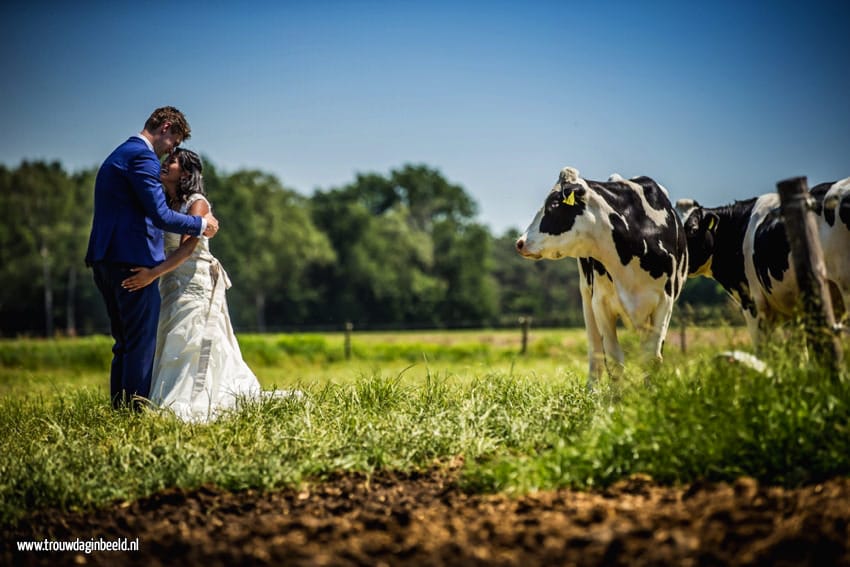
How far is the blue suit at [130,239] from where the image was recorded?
23.7 feet

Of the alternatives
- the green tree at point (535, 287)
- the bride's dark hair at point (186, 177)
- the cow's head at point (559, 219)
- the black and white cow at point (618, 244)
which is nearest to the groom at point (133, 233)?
the bride's dark hair at point (186, 177)

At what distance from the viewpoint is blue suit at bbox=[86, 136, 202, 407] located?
7238mm

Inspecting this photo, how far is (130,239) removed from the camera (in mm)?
7273

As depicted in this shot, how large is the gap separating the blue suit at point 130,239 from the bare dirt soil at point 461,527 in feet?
8.72

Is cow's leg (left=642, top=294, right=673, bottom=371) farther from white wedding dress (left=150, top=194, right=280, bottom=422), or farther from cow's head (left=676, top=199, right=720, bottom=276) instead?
white wedding dress (left=150, top=194, right=280, bottom=422)

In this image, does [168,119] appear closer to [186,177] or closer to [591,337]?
[186,177]

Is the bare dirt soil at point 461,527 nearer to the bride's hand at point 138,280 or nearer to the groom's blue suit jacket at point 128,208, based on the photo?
the bride's hand at point 138,280

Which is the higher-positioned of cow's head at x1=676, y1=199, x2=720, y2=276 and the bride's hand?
cow's head at x1=676, y1=199, x2=720, y2=276

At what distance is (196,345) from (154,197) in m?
1.44

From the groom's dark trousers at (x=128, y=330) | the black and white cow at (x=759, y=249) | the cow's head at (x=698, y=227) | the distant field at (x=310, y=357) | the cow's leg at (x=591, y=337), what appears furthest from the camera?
the distant field at (x=310, y=357)

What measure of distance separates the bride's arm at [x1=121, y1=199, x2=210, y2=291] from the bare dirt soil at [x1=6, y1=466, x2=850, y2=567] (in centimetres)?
276

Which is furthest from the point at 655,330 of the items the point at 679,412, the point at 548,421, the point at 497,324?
the point at 497,324

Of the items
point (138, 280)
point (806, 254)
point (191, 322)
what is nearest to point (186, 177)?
point (138, 280)

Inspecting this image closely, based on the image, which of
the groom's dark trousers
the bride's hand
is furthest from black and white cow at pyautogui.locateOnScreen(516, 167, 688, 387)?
the groom's dark trousers
